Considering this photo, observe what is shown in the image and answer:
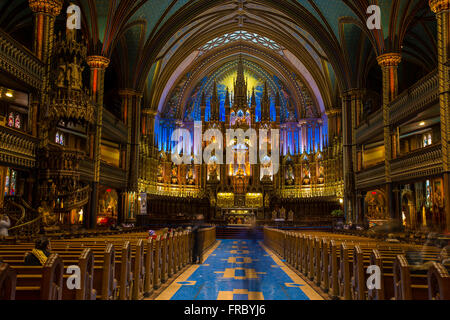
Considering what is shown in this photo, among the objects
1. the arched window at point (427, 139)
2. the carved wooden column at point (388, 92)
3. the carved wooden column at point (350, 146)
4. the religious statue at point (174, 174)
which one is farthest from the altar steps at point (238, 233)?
the arched window at point (427, 139)

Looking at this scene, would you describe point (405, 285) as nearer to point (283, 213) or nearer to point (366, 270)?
point (366, 270)

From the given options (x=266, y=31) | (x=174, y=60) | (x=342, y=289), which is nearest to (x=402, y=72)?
(x=266, y=31)

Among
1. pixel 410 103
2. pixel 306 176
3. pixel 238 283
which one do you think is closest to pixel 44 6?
pixel 238 283

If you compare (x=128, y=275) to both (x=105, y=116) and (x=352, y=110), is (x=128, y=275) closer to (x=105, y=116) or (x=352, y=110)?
(x=105, y=116)

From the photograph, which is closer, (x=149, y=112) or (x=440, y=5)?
(x=440, y=5)

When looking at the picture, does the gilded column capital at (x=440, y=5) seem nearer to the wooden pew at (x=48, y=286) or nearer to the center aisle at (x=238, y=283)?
the center aisle at (x=238, y=283)

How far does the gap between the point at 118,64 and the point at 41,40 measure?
11507 millimetres

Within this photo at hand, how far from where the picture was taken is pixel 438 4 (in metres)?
13.8

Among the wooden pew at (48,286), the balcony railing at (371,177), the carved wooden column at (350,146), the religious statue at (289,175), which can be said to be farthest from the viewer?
the religious statue at (289,175)

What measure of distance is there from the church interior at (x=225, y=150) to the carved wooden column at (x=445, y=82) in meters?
0.05

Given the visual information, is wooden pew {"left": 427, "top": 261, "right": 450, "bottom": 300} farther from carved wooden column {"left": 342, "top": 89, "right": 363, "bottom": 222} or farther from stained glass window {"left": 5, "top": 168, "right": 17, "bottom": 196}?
carved wooden column {"left": 342, "top": 89, "right": 363, "bottom": 222}

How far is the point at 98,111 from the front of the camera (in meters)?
20.0

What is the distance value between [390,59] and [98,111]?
50.6 ft

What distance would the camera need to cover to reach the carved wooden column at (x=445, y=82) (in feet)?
43.2
